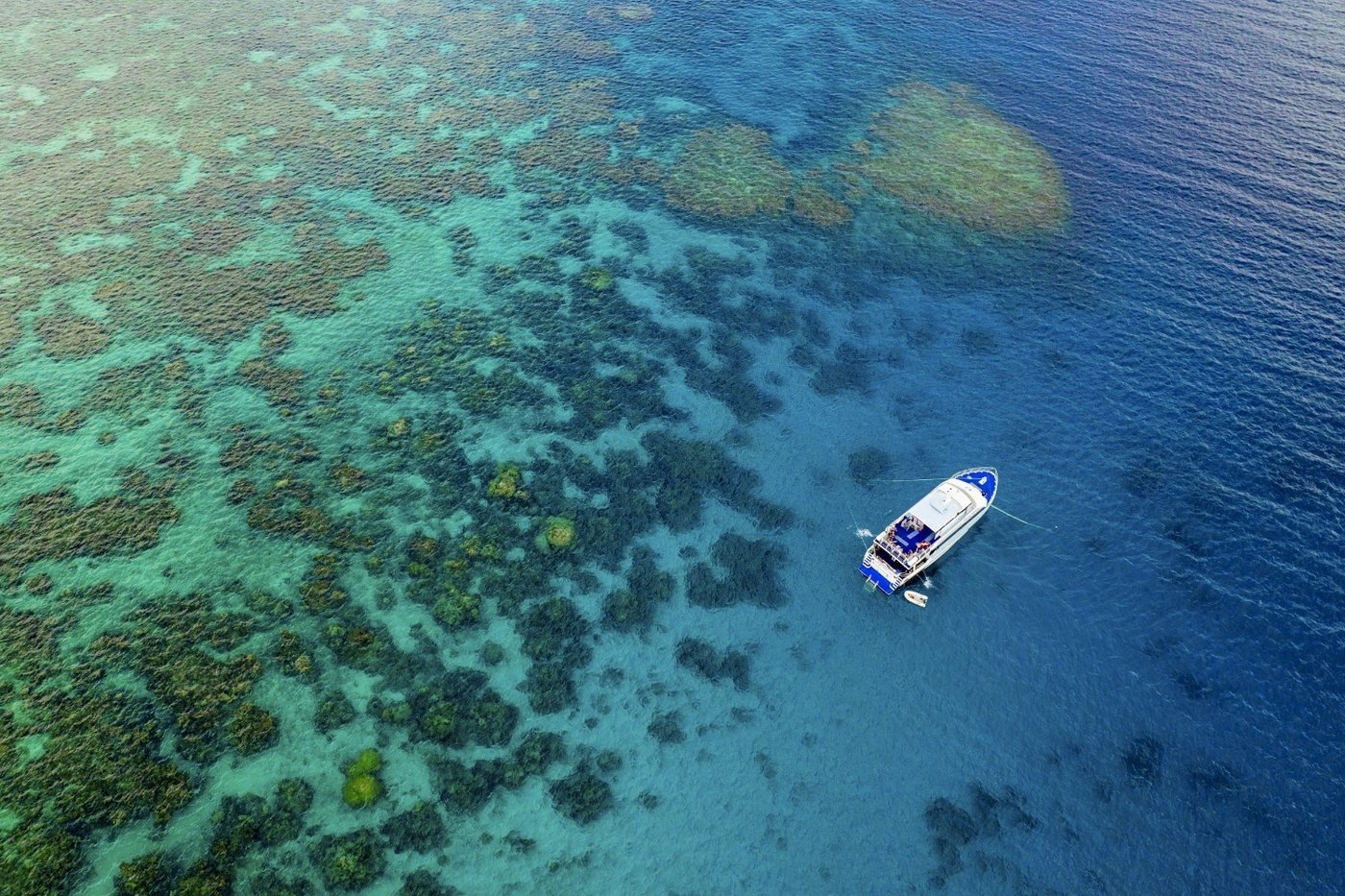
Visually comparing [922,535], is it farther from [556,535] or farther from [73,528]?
[73,528]

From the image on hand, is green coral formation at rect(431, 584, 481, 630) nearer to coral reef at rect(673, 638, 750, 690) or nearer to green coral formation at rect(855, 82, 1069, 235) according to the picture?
coral reef at rect(673, 638, 750, 690)

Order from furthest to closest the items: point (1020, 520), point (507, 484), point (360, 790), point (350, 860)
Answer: point (1020, 520) < point (507, 484) < point (360, 790) < point (350, 860)

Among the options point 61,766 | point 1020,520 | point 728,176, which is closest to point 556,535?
point 61,766

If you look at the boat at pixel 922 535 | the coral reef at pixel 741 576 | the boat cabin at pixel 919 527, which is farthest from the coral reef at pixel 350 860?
the boat cabin at pixel 919 527

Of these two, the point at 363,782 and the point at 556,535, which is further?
the point at 556,535

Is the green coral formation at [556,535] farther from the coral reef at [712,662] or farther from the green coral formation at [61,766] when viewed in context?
the green coral formation at [61,766]

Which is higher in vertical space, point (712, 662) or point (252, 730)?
point (712, 662)

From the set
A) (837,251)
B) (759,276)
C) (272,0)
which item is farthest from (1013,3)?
(272,0)

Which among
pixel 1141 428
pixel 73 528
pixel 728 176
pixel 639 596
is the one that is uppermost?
pixel 728 176

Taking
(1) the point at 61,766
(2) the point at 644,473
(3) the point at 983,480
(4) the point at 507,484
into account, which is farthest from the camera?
(2) the point at 644,473
